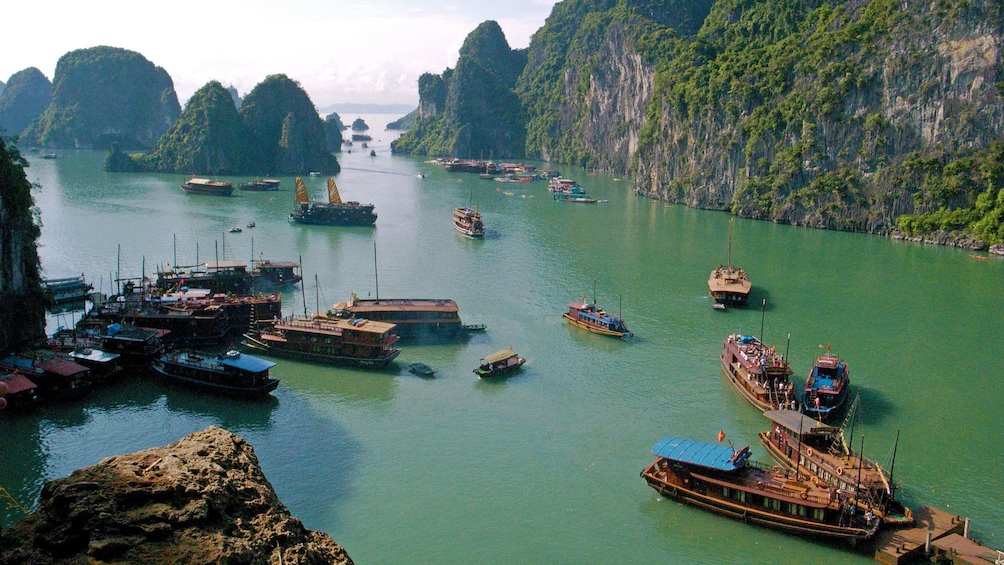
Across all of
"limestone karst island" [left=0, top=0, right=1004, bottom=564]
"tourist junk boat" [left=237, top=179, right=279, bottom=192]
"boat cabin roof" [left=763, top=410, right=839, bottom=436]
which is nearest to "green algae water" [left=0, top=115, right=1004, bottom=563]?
"limestone karst island" [left=0, top=0, right=1004, bottom=564]

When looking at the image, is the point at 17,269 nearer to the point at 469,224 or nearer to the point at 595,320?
the point at 595,320

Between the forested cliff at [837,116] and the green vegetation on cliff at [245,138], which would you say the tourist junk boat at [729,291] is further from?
the green vegetation on cliff at [245,138]

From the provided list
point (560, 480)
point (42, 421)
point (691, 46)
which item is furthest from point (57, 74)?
point (560, 480)

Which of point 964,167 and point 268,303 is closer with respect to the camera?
point 268,303

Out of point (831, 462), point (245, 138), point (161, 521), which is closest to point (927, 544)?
point (831, 462)

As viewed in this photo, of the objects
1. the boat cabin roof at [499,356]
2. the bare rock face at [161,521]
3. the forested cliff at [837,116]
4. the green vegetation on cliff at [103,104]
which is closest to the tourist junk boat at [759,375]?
the boat cabin roof at [499,356]

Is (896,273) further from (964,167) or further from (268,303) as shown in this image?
(268,303)

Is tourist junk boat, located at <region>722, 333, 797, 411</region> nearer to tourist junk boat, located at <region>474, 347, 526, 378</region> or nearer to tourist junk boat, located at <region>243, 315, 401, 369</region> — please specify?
tourist junk boat, located at <region>474, 347, 526, 378</region>
